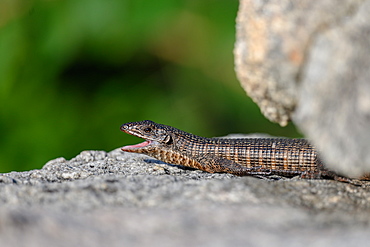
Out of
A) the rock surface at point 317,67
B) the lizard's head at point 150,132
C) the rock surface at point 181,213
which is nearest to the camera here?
the rock surface at point 181,213

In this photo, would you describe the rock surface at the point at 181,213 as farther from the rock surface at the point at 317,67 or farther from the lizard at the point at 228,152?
the lizard at the point at 228,152

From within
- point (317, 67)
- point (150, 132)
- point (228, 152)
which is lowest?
point (228, 152)

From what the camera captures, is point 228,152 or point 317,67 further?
point 228,152

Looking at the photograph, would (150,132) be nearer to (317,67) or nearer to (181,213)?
(181,213)

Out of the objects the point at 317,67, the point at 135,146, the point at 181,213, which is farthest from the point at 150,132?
the point at 317,67

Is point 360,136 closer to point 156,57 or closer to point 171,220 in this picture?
point 171,220

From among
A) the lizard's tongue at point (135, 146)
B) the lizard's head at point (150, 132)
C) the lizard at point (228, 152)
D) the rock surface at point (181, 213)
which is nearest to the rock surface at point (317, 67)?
the rock surface at point (181, 213)
